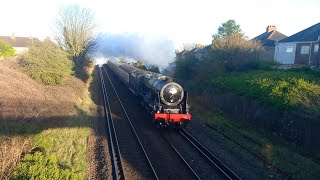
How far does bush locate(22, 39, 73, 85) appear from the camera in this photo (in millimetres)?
27062

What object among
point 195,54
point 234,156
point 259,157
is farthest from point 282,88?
point 195,54

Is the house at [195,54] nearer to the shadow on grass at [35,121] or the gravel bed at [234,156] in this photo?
the shadow on grass at [35,121]

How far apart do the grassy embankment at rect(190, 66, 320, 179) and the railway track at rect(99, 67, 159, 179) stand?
542cm

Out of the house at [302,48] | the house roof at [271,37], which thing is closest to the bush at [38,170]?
the house at [302,48]

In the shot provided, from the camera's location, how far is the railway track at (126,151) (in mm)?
11513

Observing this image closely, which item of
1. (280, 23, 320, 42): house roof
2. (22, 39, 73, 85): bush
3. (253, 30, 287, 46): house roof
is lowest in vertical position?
(22, 39, 73, 85): bush

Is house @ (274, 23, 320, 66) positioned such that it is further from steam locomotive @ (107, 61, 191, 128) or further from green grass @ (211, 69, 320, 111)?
steam locomotive @ (107, 61, 191, 128)

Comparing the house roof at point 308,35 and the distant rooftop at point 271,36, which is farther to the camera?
the distant rooftop at point 271,36

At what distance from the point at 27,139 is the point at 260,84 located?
52.6 ft

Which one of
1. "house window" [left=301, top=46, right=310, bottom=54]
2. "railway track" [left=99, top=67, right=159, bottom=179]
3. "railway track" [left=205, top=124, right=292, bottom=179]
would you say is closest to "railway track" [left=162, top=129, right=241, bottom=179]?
"railway track" [left=99, top=67, right=159, bottom=179]

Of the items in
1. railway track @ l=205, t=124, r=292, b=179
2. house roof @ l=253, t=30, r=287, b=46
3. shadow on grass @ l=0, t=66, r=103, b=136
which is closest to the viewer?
shadow on grass @ l=0, t=66, r=103, b=136

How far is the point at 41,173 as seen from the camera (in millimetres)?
8656

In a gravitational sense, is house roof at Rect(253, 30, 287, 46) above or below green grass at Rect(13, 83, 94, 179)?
above

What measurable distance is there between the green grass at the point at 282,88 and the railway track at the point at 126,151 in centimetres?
846
